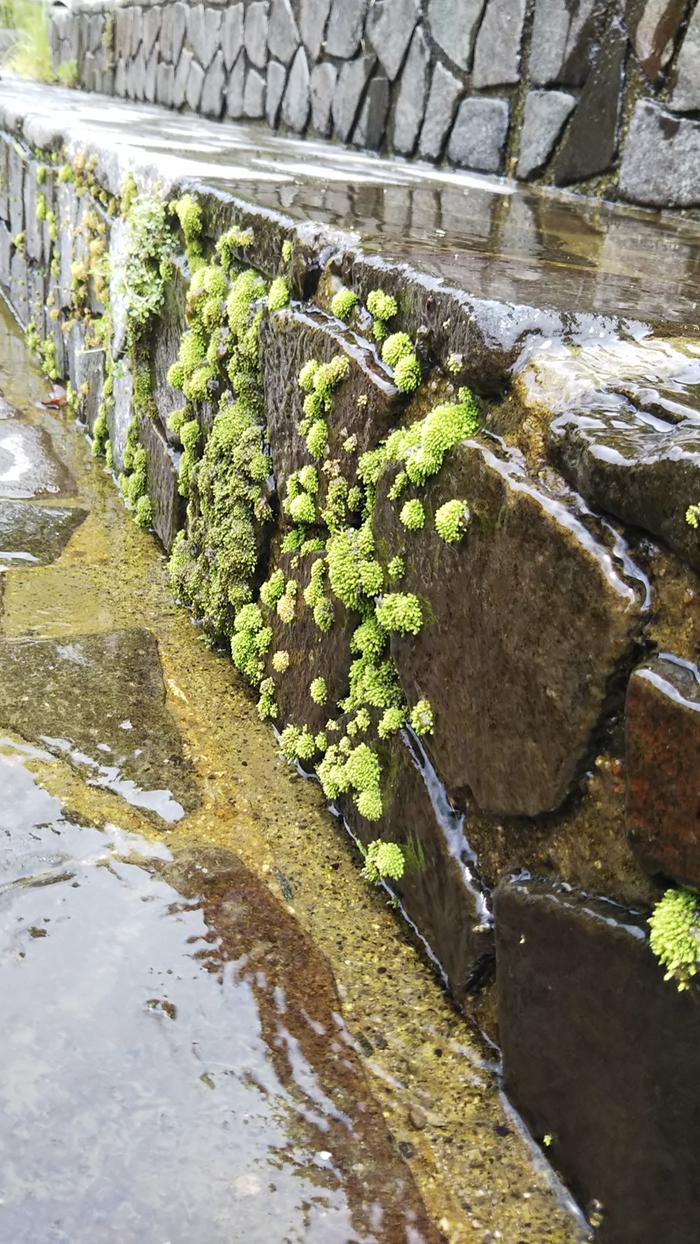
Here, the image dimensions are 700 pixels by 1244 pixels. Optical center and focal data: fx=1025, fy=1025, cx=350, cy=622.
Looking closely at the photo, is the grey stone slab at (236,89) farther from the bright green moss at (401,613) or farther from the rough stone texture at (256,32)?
the bright green moss at (401,613)

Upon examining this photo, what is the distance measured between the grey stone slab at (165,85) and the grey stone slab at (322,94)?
3019mm

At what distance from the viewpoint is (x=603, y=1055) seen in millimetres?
1316

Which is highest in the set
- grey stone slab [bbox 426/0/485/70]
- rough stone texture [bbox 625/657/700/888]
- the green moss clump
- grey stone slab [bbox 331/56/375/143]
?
grey stone slab [bbox 426/0/485/70]

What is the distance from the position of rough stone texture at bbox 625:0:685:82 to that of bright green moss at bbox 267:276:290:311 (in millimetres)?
1779

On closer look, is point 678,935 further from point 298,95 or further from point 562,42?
point 298,95

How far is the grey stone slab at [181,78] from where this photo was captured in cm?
773

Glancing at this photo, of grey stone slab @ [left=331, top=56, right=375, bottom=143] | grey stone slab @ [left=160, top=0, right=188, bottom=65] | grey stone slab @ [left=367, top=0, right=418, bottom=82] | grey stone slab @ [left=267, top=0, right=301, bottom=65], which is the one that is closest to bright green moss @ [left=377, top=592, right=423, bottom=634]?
grey stone slab @ [left=367, top=0, right=418, bottom=82]

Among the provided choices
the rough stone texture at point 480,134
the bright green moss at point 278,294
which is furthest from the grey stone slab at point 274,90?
the bright green moss at point 278,294

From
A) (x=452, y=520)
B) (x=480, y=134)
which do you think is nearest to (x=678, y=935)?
(x=452, y=520)

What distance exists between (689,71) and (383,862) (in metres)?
2.75

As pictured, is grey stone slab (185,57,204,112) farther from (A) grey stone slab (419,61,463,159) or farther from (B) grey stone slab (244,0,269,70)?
(A) grey stone slab (419,61,463,159)

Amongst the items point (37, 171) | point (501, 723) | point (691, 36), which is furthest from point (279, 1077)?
point (37, 171)

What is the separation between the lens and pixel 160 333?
3385 mm

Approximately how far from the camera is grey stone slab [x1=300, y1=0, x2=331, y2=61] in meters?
5.34
